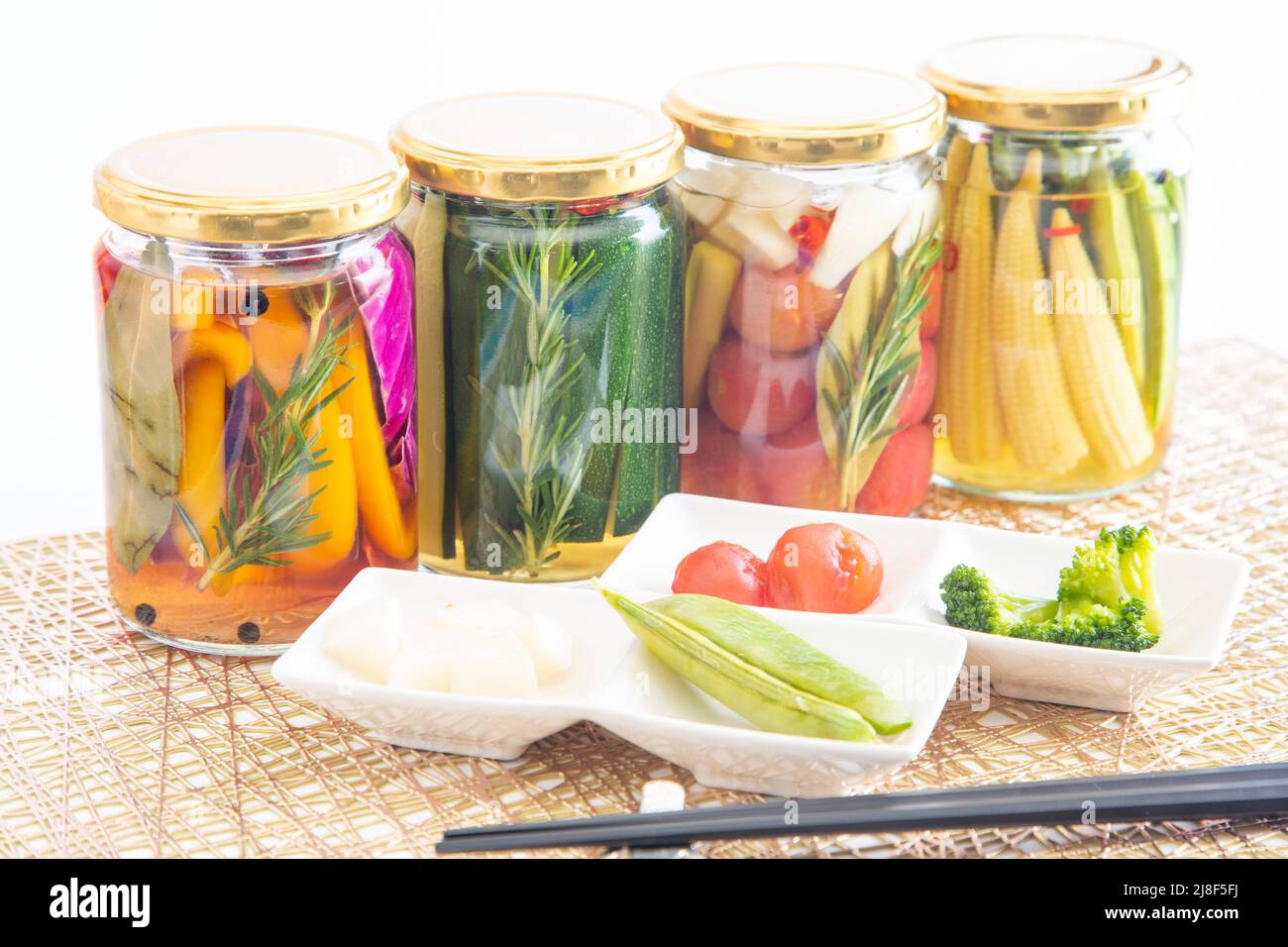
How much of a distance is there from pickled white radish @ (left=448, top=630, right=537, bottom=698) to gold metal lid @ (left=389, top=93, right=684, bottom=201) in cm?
42

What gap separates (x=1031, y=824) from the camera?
1279 millimetres

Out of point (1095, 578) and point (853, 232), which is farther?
point (853, 232)

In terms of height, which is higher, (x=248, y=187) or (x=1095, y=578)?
(x=248, y=187)

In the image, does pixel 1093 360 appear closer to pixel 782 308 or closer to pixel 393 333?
pixel 782 308

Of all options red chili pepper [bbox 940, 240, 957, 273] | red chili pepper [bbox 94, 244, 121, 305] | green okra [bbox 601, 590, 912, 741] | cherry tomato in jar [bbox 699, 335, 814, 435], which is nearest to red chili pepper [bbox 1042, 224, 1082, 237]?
red chili pepper [bbox 940, 240, 957, 273]

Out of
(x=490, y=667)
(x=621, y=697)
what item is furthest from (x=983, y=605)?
(x=490, y=667)

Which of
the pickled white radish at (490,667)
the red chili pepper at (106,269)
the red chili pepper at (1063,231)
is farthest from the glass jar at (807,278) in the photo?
the red chili pepper at (106,269)

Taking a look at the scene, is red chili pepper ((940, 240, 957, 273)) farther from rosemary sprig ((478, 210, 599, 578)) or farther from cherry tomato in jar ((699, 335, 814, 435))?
rosemary sprig ((478, 210, 599, 578))

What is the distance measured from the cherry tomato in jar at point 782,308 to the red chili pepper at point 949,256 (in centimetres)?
23

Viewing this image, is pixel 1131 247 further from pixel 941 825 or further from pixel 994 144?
pixel 941 825

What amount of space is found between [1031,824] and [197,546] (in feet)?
2.55

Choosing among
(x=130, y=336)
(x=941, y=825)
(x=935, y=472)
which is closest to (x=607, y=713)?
(x=941, y=825)

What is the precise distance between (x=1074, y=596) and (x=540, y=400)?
537 mm

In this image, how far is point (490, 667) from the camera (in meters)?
1.39
